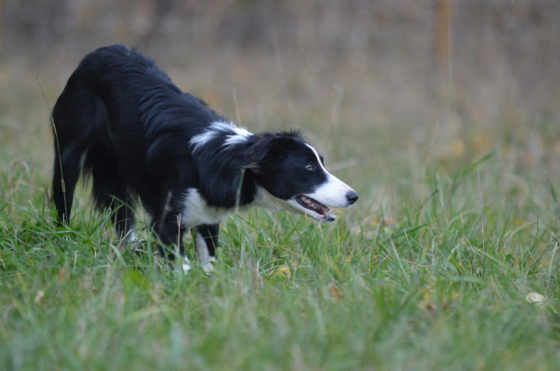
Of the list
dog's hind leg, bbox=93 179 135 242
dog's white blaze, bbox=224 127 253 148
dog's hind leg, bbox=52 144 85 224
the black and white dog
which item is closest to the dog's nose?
the black and white dog

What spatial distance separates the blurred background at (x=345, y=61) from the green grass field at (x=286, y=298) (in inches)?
153

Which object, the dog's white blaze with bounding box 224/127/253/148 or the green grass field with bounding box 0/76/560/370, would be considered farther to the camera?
the dog's white blaze with bounding box 224/127/253/148

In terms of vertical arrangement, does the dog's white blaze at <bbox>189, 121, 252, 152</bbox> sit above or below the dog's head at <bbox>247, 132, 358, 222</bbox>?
above

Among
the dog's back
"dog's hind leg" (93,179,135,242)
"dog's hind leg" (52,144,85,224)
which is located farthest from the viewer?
"dog's hind leg" (93,179,135,242)

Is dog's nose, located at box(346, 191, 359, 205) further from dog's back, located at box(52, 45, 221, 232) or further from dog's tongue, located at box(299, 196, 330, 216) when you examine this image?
dog's back, located at box(52, 45, 221, 232)

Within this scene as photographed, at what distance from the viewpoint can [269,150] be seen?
3.38 meters

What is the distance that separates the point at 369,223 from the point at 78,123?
2.11 m

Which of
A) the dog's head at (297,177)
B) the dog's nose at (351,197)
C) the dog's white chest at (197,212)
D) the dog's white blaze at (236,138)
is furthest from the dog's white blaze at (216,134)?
the dog's nose at (351,197)

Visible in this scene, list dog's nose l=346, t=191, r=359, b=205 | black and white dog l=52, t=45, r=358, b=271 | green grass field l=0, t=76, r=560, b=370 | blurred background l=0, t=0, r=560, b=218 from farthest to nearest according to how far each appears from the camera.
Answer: blurred background l=0, t=0, r=560, b=218 → black and white dog l=52, t=45, r=358, b=271 → dog's nose l=346, t=191, r=359, b=205 → green grass field l=0, t=76, r=560, b=370

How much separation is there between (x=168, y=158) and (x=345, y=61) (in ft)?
34.6

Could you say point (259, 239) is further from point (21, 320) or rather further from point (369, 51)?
point (369, 51)

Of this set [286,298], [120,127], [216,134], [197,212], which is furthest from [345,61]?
[286,298]

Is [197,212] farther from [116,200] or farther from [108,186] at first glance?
[108,186]

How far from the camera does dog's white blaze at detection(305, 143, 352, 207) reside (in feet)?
11.0
